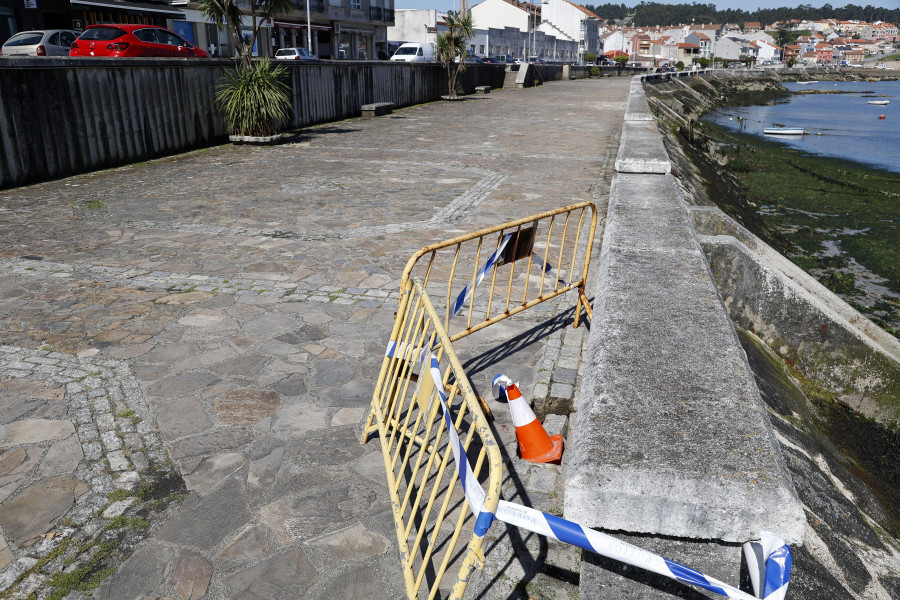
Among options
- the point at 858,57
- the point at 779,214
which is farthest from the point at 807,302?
the point at 858,57

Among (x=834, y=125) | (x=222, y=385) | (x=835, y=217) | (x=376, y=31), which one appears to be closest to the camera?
(x=222, y=385)

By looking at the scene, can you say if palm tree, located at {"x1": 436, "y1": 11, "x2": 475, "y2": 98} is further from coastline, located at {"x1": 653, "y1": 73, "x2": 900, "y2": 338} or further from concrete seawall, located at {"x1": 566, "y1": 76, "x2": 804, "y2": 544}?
concrete seawall, located at {"x1": 566, "y1": 76, "x2": 804, "y2": 544}

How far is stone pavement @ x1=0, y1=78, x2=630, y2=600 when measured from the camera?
2742mm

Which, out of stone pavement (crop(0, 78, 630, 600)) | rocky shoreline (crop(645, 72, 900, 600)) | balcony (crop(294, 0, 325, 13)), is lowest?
rocky shoreline (crop(645, 72, 900, 600))

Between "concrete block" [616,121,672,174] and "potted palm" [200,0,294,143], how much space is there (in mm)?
7470

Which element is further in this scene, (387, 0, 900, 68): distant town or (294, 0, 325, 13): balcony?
(387, 0, 900, 68): distant town

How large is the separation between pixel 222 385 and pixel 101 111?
9191 millimetres

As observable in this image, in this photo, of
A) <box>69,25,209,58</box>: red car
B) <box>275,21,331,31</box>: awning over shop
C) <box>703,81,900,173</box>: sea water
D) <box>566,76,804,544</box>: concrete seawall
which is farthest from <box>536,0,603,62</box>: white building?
<box>566,76,804,544</box>: concrete seawall

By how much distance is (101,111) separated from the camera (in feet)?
37.1

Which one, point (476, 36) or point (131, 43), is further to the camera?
point (476, 36)

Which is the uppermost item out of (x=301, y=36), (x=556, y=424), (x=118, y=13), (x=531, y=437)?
(x=118, y=13)

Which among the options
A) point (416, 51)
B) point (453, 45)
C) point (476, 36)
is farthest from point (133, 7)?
point (476, 36)

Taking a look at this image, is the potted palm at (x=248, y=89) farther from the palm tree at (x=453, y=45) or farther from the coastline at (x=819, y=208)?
the palm tree at (x=453, y=45)

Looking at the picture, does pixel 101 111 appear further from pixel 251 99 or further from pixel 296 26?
pixel 296 26
